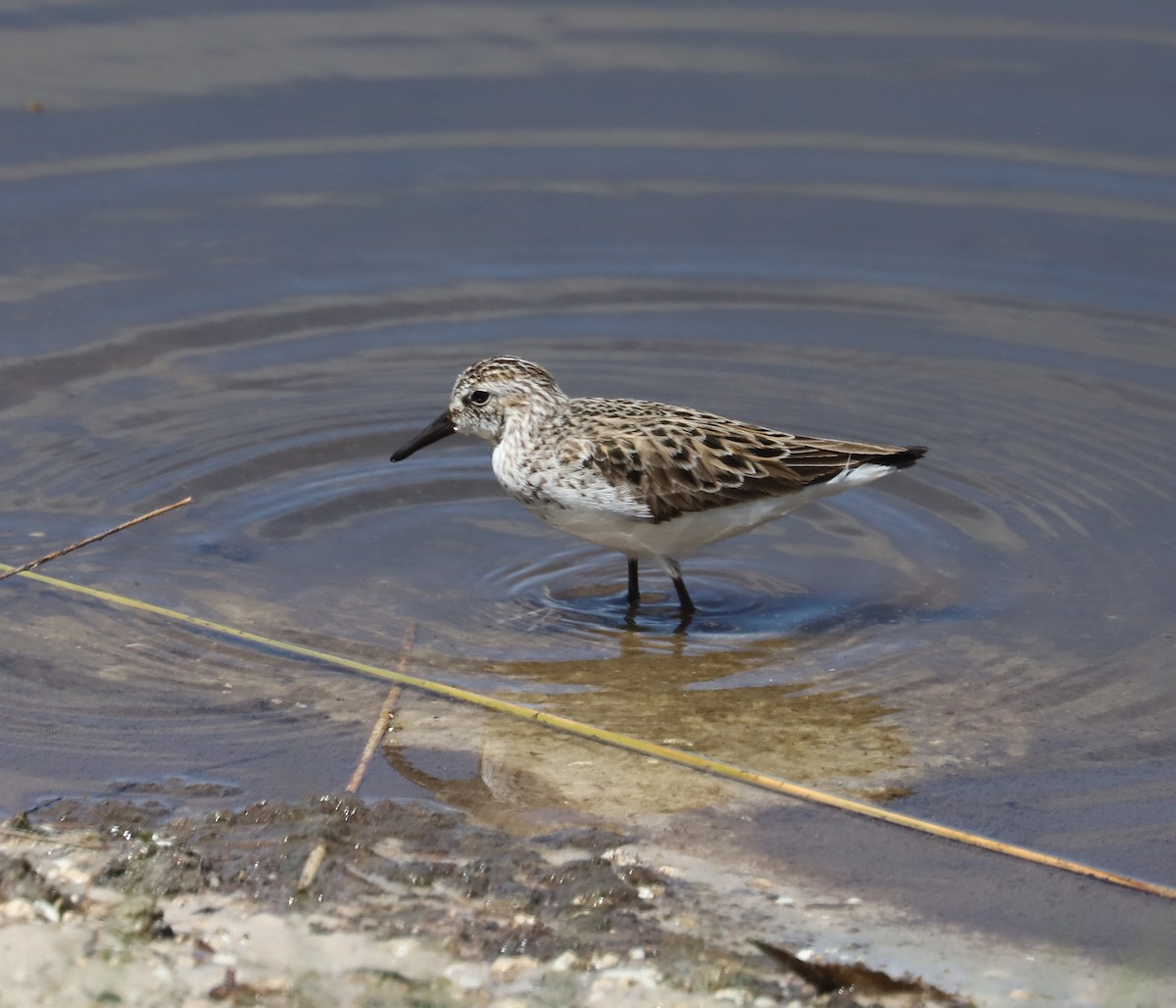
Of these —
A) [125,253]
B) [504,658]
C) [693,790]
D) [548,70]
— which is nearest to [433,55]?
[548,70]

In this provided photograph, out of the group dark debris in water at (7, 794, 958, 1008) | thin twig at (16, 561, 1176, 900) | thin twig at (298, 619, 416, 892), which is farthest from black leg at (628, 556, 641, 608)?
dark debris in water at (7, 794, 958, 1008)

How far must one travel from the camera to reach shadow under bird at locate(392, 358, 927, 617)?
8.04m

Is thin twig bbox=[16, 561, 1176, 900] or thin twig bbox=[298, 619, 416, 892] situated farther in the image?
thin twig bbox=[16, 561, 1176, 900]

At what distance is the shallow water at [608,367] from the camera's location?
7043 mm

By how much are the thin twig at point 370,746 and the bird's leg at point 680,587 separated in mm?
1291

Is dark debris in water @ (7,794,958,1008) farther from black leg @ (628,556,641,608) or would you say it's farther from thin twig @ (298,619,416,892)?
Result: black leg @ (628,556,641,608)

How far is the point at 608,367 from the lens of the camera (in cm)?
1111

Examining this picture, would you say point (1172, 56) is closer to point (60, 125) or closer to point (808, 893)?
point (60, 125)

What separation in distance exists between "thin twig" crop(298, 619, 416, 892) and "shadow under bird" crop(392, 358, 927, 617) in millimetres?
974

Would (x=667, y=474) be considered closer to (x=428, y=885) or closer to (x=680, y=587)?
(x=680, y=587)

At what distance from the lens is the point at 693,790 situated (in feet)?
20.7

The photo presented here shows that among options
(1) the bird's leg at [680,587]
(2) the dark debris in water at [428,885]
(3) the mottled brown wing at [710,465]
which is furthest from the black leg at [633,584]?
(2) the dark debris in water at [428,885]

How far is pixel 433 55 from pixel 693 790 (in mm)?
8865

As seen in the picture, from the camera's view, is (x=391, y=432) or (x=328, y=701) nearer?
(x=328, y=701)
